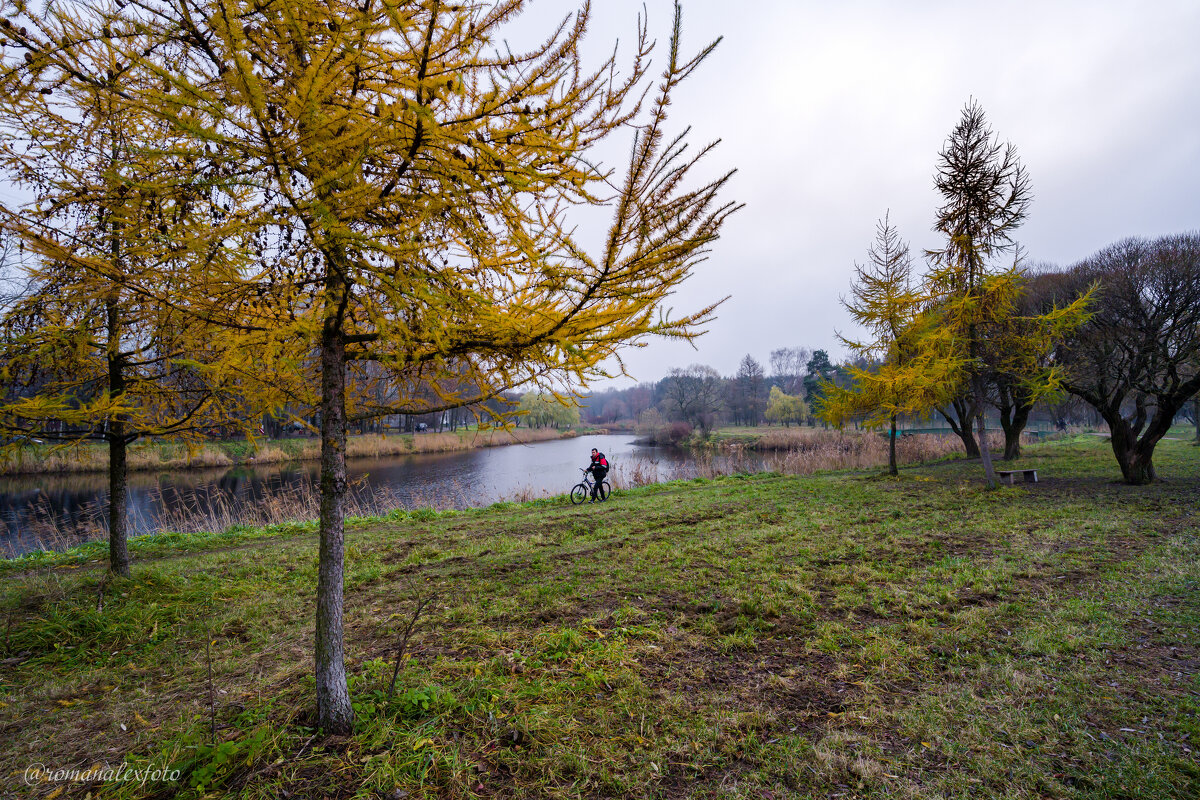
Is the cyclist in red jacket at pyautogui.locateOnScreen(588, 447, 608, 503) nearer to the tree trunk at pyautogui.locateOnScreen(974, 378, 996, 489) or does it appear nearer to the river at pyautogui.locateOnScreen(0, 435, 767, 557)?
the river at pyautogui.locateOnScreen(0, 435, 767, 557)

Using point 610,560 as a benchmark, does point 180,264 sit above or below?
above

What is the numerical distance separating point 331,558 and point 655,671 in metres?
2.30

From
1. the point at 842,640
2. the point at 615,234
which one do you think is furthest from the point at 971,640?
the point at 615,234

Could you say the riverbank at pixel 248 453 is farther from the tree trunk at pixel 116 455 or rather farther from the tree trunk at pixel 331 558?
the tree trunk at pixel 331 558

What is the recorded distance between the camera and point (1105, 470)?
12516 millimetres

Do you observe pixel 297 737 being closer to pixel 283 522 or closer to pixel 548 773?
pixel 548 773

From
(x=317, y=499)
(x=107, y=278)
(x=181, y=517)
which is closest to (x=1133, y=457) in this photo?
(x=107, y=278)

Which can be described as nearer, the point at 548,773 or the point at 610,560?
the point at 548,773

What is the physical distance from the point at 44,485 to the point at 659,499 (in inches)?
912

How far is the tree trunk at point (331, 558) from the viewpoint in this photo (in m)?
2.58

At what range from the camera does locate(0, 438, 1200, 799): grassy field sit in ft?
7.70

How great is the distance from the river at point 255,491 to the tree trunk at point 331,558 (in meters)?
9.65

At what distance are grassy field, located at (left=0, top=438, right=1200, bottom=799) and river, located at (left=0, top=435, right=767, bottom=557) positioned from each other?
5.09 m

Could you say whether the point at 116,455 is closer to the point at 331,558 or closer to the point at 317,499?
the point at 331,558
